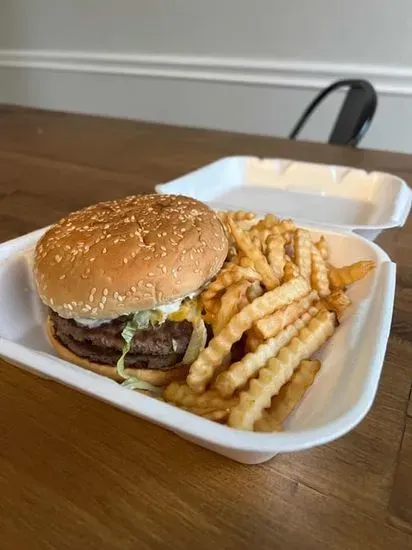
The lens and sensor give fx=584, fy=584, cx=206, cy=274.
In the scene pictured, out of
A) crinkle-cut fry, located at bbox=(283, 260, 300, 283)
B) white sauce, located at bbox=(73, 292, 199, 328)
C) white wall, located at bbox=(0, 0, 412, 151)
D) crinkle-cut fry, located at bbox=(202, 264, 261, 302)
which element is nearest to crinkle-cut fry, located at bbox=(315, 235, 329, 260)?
crinkle-cut fry, located at bbox=(283, 260, 300, 283)

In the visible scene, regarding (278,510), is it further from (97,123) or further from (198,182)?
(97,123)

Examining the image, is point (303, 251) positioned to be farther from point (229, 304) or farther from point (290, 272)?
point (229, 304)

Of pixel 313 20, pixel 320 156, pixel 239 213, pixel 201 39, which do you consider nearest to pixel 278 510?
pixel 239 213

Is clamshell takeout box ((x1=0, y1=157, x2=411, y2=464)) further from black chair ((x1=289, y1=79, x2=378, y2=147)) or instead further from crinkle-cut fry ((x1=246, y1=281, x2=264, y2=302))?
black chair ((x1=289, y1=79, x2=378, y2=147))

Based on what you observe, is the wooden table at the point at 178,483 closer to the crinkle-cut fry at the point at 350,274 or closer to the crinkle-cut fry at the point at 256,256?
the crinkle-cut fry at the point at 350,274

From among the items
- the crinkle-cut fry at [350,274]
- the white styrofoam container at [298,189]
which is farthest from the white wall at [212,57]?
the crinkle-cut fry at [350,274]
